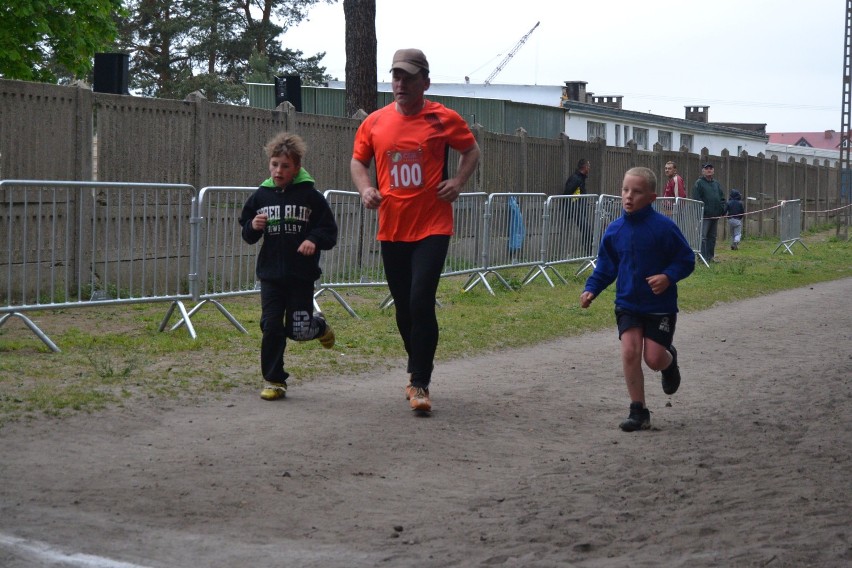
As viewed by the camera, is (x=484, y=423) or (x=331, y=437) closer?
(x=331, y=437)

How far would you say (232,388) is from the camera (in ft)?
26.7

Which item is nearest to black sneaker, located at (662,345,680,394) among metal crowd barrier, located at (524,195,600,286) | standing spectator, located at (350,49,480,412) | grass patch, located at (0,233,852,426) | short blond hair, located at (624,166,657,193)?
short blond hair, located at (624,166,657,193)

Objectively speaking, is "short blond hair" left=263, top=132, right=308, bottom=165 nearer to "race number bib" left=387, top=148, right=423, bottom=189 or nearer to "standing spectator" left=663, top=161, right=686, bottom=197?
"race number bib" left=387, top=148, right=423, bottom=189

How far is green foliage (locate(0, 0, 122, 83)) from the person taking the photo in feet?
77.8

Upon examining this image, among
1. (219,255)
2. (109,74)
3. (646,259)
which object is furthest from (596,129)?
(646,259)

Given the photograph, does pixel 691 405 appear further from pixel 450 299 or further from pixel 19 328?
pixel 450 299

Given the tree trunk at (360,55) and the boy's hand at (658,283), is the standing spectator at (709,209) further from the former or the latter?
the boy's hand at (658,283)

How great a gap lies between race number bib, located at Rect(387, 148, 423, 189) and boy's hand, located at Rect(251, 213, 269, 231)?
0.88 m

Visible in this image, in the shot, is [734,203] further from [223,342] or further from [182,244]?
[223,342]

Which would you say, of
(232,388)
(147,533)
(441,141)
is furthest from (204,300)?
(147,533)

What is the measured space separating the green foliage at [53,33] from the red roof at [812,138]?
115 m

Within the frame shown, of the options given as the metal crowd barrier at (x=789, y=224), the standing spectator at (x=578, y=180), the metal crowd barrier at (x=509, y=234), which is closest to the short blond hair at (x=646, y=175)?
the metal crowd barrier at (x=509, y=234)

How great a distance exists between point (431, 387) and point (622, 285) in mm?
1919

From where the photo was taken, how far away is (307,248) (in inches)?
301
